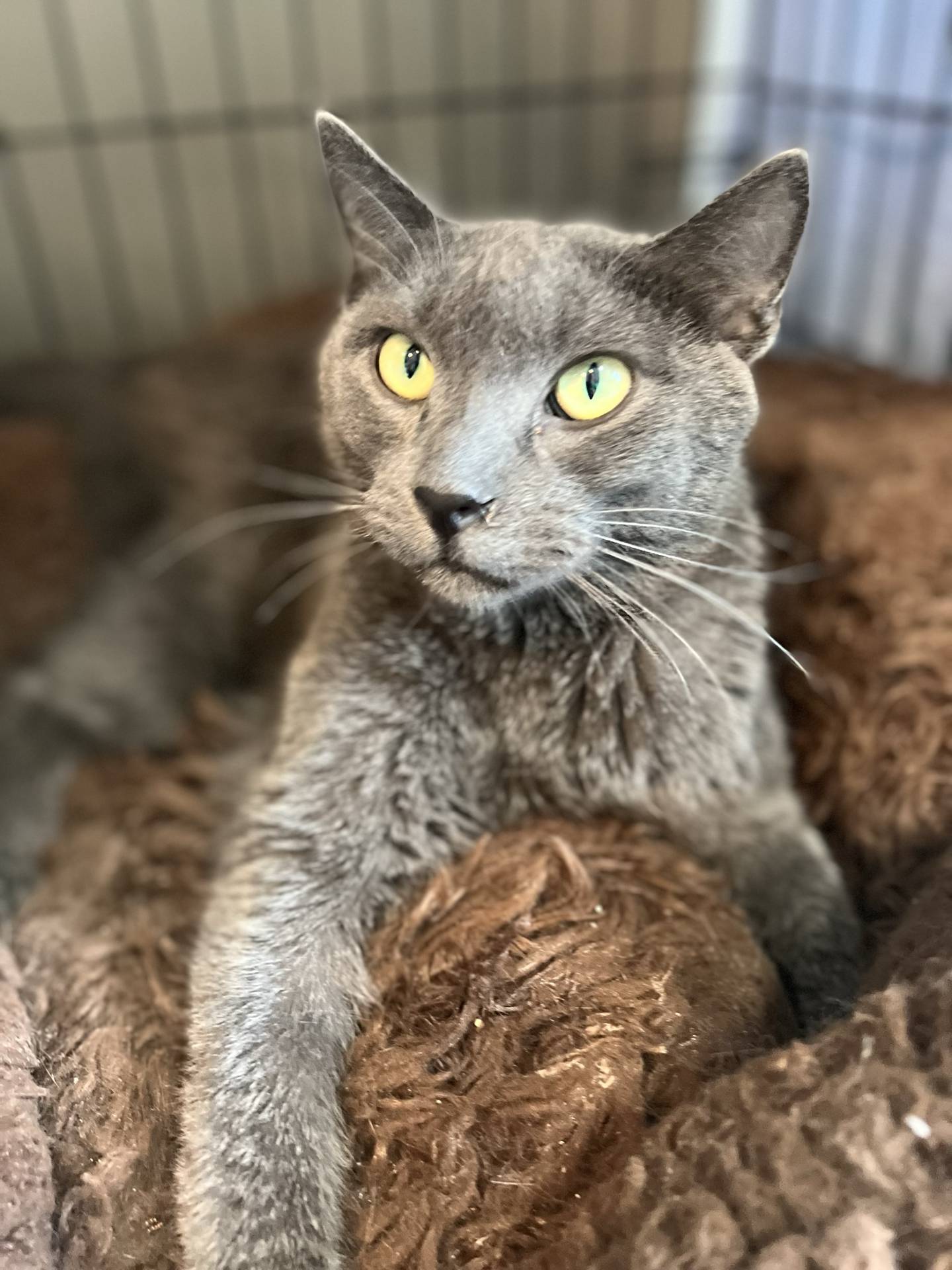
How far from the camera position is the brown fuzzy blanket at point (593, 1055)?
23.3 inches

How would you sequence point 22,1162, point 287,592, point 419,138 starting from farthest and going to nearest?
point 419,138, point 287,592, point 22,1162

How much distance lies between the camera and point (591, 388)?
71cm

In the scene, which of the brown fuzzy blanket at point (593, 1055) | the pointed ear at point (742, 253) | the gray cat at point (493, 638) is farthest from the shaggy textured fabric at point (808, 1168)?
the pointed ear at point (742, 253)

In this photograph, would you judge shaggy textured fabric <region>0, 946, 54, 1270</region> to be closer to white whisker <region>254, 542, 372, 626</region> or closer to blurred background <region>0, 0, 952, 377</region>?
white whisker <region>254, 542, 372, 626</region>

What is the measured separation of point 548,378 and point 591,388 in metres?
0.03

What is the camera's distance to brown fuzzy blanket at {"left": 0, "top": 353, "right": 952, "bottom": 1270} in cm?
59

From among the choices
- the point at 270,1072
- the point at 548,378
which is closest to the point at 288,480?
the point at 548,378

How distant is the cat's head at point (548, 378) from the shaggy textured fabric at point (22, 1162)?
0.47 m

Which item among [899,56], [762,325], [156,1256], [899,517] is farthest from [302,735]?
[899,56]

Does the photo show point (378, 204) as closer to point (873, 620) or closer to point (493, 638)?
point (493, 638)

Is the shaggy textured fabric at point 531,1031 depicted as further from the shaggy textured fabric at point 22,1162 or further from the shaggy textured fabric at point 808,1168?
the shaggy textured fabric at point 22,1162

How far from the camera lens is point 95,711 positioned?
1.25 m

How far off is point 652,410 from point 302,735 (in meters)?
0.39

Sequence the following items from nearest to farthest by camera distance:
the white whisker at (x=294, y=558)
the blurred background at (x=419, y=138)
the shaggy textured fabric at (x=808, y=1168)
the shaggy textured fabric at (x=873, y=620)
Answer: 1. the shaggy textured fabric at (x=808, y=1168)
2. the shaggy textured fabric at (x=873, y=620)
3. the white whisker at (x=294, y=558)
4. the blurred background at (x=419, y=138)
